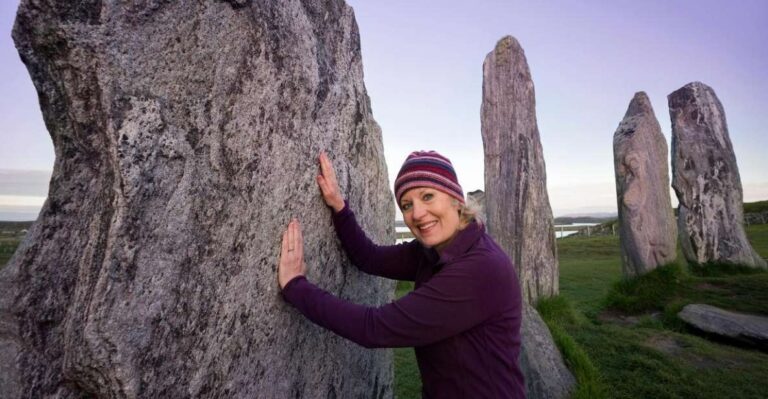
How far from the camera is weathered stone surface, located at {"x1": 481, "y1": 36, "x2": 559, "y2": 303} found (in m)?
7.43

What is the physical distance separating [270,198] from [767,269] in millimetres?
11587

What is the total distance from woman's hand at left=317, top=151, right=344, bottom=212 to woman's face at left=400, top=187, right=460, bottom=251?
374 millimetres

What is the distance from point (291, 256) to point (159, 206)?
2.33 ft

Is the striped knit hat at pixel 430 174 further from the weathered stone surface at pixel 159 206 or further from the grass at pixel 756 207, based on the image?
the grass at pixel 756 207

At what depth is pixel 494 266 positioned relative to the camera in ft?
7.07

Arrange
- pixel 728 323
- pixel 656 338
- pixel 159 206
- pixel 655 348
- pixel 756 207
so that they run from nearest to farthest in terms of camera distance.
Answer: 1. pixel 159 206
2. pixel 655 348
3. pixel 656 338
4. pixel 728 323
5. pixel 756 207

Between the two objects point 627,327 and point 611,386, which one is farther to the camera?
point 627,327

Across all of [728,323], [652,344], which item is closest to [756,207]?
[728,323]

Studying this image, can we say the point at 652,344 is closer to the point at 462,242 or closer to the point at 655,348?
the point at 655,348

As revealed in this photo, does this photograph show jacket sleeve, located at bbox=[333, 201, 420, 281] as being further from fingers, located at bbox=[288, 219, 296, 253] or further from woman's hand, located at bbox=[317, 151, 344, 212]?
fingers, located at bbox=[288, 219, 296, 253]

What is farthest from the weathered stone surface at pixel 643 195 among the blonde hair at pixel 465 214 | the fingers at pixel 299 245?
the fingers at pixel 299 245

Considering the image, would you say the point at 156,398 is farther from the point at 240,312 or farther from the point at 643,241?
the point at 643,241

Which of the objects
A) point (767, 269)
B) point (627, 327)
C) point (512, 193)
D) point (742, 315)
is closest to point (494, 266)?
point (512, 193)

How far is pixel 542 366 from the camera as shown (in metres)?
4.67
